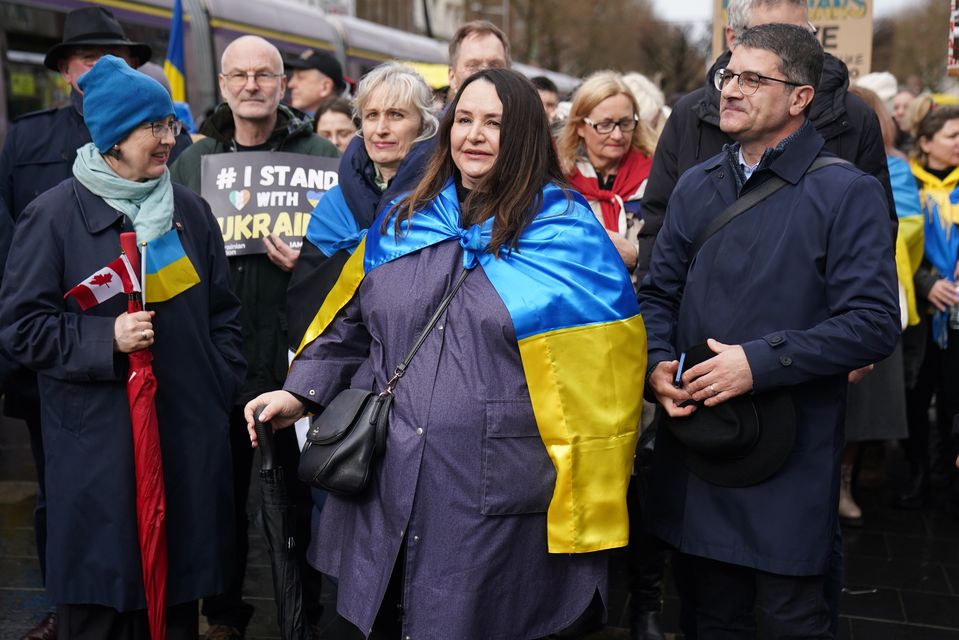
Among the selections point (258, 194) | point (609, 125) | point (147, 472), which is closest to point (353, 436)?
point (147, 472)

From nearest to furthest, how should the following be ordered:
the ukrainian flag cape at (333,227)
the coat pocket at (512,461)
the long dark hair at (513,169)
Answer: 1. the coat pocket at (512,461)
2. the long dark hair at (513,169)
3. the ukrainian flag cape at (333,227)

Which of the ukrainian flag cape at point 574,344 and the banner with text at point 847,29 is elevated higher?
the banner with text at point 847,29

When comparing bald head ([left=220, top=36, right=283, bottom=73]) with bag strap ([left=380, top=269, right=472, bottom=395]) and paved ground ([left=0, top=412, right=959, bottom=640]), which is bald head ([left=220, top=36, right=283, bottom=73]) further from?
paved ground ([left=0, top=412, right=959, bottom=640])

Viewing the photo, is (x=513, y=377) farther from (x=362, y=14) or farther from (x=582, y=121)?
(x=362, y=14)

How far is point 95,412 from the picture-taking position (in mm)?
3314

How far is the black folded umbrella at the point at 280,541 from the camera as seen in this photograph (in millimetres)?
3062

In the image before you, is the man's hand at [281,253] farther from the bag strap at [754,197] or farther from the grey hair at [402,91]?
the bag strap at [754,197]

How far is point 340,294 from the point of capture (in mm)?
3182

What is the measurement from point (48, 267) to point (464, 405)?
4.54 ft

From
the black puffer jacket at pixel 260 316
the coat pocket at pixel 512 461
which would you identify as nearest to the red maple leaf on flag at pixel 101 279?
the black puffer jacket at pixel 260 316

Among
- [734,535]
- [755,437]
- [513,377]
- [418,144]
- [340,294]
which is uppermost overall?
[418,144]

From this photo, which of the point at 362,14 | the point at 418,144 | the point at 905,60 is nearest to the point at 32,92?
the point at 418,144

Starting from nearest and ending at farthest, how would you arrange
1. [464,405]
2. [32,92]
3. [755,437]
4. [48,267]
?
1. [464,405]
2. [755,437]
3. [48,267]
4. [32,92]

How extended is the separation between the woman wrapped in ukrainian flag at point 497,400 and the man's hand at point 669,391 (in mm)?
183
